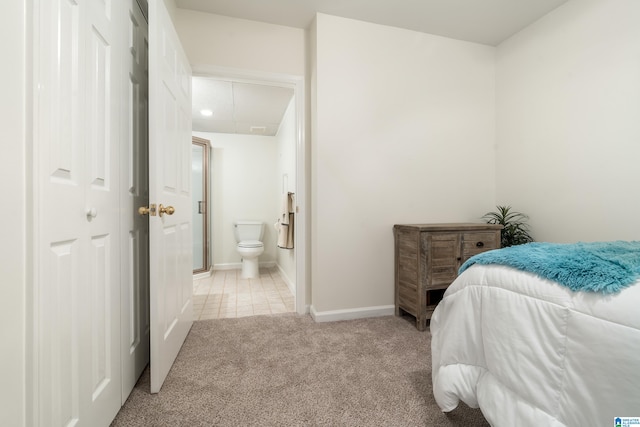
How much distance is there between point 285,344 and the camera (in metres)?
1.91

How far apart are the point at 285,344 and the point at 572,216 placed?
2.29 metres

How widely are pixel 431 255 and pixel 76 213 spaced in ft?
6.73

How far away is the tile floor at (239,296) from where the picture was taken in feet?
8.55

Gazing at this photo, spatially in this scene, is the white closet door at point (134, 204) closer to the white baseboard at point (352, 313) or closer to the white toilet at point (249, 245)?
the white baseboard at point (352, 313)

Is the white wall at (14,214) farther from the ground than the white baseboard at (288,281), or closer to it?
farther from the ground

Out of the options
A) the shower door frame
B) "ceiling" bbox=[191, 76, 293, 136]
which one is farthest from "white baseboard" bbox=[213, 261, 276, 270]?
"ceiling" bbox=[191, 76, 293, 136]

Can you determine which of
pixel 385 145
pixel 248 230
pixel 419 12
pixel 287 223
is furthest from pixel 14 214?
pixel 248 230

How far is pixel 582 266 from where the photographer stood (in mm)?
778

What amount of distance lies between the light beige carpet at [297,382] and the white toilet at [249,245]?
5.91 ft

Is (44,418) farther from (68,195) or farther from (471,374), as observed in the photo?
(471,374)

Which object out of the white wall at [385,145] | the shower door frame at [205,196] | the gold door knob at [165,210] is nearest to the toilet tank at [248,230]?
the shower door frame at [205,196]

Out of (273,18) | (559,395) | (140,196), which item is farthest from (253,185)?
(559,395)

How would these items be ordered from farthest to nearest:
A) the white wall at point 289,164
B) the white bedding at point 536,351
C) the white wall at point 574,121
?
the white wall at point 289,164
the white wall at point 574,121
the white bedding at point 536,351

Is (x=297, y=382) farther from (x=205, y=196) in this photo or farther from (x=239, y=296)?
(x=205, y=196)
